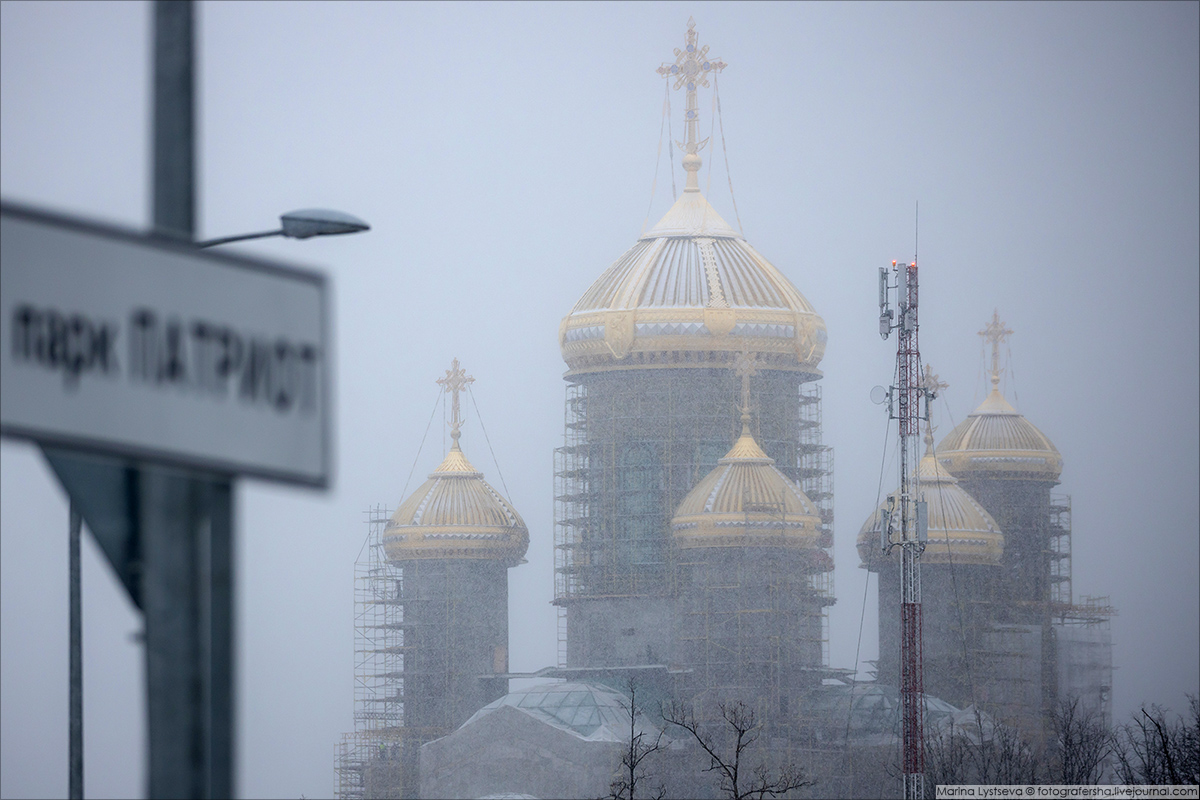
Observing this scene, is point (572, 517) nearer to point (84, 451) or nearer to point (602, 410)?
point (602, 410)

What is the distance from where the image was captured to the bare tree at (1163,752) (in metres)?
44.8

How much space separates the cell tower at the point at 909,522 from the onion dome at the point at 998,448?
25114 millimetres

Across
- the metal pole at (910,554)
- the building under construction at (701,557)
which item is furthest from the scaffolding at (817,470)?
the metal pole at (910,554)

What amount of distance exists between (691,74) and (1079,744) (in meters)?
27.6

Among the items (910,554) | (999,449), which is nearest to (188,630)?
(910,554)

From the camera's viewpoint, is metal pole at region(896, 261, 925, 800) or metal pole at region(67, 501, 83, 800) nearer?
metal pole at region(67, 501, 83, 800)

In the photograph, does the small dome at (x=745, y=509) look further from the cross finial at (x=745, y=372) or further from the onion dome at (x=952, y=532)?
the onion dome at (x=952, y=532)

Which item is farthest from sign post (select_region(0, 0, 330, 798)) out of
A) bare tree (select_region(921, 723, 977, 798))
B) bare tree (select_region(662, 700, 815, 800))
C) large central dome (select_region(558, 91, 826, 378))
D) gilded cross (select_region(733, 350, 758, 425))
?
large central dome (select_region(558, 91, 826, 378))

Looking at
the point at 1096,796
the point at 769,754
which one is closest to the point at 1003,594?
the point at 769,754

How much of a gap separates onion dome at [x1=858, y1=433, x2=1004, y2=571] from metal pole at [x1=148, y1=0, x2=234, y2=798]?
64.3 m

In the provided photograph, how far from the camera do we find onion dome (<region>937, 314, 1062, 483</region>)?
243ft

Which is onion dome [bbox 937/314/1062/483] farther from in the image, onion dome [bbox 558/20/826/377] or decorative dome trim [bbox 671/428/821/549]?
decorative dome trim [bbox 671/428/821/549]

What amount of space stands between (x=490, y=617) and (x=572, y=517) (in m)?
4.27

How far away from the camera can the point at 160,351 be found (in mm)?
5215
